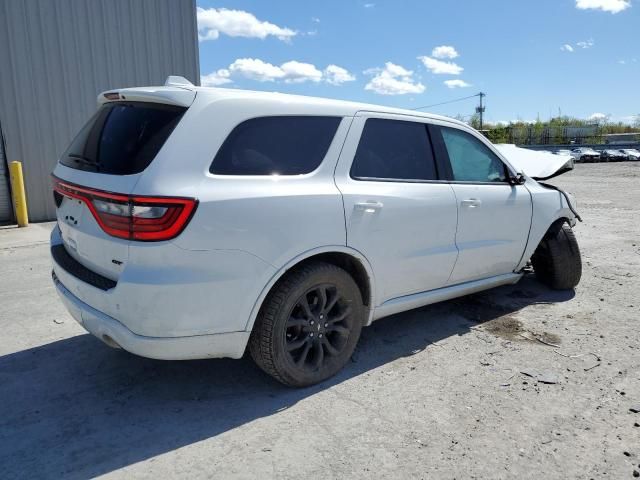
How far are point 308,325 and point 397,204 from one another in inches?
40.5

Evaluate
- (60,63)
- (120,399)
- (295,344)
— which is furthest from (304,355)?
(60,63)

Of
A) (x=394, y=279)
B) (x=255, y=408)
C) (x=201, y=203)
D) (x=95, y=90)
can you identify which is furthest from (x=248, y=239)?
(x=95, y=90)

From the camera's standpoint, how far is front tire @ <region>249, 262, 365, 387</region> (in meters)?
3.02

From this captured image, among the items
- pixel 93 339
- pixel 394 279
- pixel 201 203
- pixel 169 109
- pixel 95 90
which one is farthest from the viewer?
pixel 95 90

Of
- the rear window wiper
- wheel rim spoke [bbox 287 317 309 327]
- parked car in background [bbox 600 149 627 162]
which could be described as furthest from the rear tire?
parked car in background [bbox 600 149 627 162]

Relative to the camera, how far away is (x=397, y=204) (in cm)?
353

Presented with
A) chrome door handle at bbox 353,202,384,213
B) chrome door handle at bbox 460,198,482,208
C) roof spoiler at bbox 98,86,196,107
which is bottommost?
chrome door handle at bbox 460,198,482,208

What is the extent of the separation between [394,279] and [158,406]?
175cm

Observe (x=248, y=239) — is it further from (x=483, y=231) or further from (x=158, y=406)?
(x=483, y=231)

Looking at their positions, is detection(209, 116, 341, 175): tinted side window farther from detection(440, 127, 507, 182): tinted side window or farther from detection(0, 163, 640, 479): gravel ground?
detection(0, 163, 640, 479): gravel ground

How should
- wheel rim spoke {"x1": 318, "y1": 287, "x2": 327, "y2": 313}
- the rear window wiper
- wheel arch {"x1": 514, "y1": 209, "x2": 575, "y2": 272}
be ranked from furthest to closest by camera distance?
wheel arch {"x1": 514, "y1": 209, "x2": 575, "y2": 272}, wheel rim spoke {"x1": 318, "y1": 287, "x2": 327, "y2": 313}, the rear window wiper

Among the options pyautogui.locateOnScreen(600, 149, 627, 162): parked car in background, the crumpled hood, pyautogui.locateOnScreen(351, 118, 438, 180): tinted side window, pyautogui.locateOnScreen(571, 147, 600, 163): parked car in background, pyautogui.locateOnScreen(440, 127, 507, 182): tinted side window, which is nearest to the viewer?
pyautogui.locateOnScreen(351, 118, 438, 180): tinted side window

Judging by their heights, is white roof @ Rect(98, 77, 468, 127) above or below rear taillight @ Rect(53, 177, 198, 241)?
above

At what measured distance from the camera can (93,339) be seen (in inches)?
159
